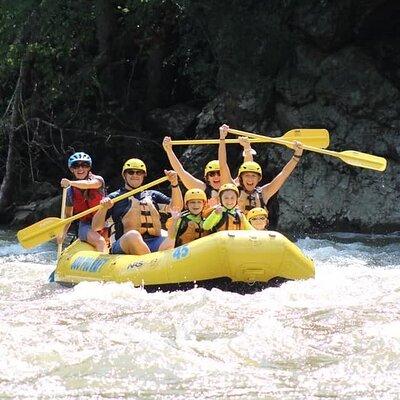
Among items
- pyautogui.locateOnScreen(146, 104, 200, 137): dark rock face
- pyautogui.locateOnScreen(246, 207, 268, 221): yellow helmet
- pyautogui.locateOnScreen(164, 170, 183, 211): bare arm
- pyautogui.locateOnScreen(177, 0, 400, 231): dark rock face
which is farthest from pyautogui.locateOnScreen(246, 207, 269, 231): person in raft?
pyautogui.locateOnScreen(146, 104, 200, 137): dark rock face

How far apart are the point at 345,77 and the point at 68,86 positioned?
4835mm

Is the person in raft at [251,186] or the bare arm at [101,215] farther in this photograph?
the person in raft at [251,186]

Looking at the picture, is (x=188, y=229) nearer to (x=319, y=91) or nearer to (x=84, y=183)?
(x=84, y=183)

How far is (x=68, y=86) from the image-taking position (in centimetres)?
1477

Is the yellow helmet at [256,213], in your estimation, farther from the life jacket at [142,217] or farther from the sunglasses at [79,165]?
the sunglasses at [79,165]

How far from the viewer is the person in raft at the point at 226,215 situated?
7145mm

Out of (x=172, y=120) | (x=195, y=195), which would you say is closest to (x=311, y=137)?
(x=195, y=195)

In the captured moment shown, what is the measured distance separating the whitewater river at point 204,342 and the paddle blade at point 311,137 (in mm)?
2183

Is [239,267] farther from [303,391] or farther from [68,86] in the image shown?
[68,86]

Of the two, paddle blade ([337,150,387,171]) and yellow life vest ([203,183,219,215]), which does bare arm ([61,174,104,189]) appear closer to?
yellow life vest ([203,183,219,215])

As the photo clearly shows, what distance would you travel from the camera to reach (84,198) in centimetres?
Result: 850

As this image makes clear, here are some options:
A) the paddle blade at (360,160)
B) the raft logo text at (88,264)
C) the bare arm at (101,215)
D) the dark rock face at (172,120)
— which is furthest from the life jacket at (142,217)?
the dark rock face at (172,120)

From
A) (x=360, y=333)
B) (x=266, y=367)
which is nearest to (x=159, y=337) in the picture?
(x=266, y=367)

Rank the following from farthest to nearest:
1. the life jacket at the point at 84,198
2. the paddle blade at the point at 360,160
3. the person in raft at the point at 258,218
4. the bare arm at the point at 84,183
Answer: the paddle blade at the point at 360,160 < the life jacket at the point at 84,198 < the bare arm at the point at 84,183 < the person in raft at the point at 258,218
